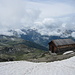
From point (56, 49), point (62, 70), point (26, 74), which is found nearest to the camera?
point (26, 74)

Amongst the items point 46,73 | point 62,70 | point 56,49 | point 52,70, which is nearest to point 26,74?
point 46,73

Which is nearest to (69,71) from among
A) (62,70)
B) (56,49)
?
(62,70)

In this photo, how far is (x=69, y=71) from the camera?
2298 cm

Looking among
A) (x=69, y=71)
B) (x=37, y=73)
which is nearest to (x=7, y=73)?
(x=37, y=73)

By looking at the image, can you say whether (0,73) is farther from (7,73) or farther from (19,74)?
(19,74)

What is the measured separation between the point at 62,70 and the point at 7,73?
9918 mm

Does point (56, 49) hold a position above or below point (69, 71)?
below

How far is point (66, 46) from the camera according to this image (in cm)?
6188

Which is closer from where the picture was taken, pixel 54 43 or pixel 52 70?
pixel 52 70

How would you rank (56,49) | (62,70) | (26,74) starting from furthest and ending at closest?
(56,49) → (62,70) → (26,74)

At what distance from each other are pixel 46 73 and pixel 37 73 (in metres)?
1.56

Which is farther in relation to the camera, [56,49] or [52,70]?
[56,49]

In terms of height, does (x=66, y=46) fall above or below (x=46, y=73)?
below

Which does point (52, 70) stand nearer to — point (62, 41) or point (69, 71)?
point (69, 71)
